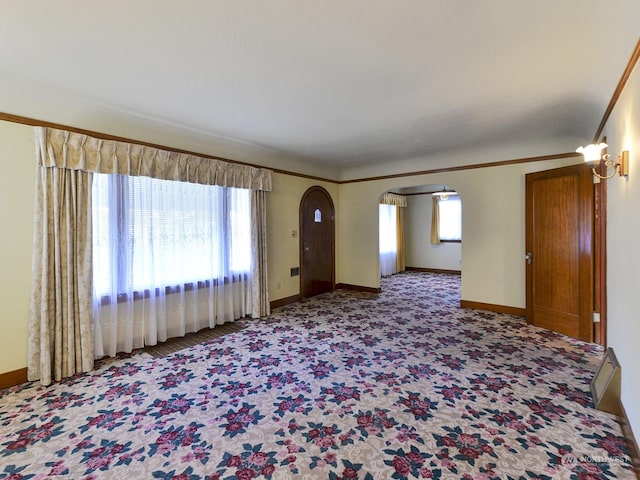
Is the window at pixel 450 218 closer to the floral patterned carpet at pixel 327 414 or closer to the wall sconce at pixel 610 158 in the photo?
the floral patterned carpet at pixel 327 414

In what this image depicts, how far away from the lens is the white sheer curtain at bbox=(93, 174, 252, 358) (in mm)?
3203

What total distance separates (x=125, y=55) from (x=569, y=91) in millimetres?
3825

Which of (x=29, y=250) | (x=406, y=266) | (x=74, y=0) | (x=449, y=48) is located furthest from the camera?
(x=406, y=266)

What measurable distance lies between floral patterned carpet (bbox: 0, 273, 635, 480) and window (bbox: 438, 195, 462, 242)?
5.42 metres

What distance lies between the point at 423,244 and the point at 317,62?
804cm

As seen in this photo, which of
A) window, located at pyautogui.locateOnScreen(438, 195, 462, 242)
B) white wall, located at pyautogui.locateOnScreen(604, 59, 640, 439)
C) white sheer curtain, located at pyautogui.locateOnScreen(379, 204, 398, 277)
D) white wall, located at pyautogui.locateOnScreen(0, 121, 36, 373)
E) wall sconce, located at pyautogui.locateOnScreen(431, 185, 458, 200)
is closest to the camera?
white wall, located at pyautogui.locateOnScreen(604, 59, 640, 439)

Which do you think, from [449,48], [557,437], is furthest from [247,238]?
[557,437]

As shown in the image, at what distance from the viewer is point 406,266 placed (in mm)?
9711

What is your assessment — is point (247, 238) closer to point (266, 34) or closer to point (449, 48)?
point (266, 34)

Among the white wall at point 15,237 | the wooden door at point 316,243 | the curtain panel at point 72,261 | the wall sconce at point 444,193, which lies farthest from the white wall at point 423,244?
the white wall at point 15,237

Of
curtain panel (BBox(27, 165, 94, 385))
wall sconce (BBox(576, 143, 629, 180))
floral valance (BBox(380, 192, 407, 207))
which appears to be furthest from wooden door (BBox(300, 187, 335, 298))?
wall sconce (BBox(576, 143, 629, 180))

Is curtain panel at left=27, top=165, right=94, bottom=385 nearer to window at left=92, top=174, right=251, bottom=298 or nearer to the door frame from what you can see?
window at left=92, top=174, right=251, bottom=298

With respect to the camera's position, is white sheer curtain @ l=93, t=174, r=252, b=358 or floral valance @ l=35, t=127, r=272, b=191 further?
white sheer curtain @ l=93, t=174, r=252, b=358

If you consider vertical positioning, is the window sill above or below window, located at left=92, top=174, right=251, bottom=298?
below
